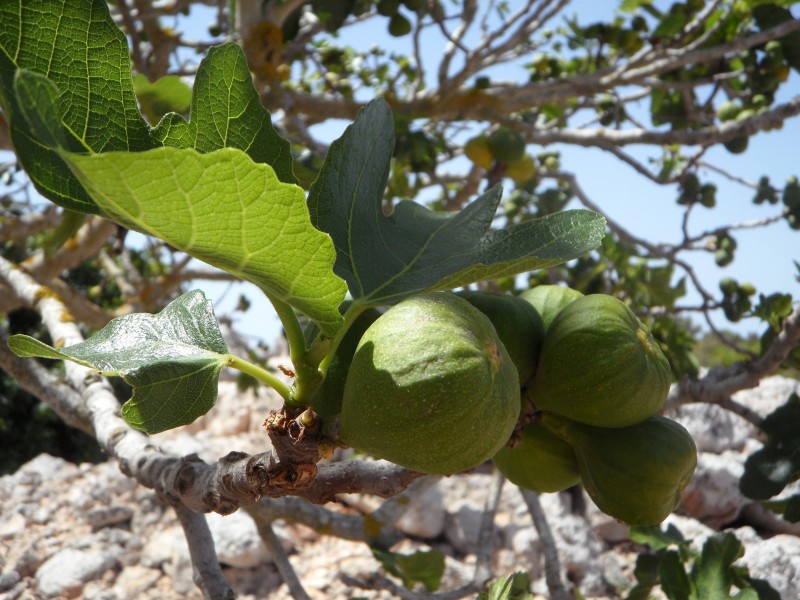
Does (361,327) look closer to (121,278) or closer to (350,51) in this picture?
(121,278)

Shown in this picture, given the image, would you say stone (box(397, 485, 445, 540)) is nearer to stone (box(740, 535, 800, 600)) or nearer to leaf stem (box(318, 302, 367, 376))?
stone (box(740, 535, 800, 600))

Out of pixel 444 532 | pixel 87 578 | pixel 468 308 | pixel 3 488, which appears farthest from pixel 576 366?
pixel 3 488

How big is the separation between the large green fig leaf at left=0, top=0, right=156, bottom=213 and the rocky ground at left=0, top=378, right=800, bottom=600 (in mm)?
2989

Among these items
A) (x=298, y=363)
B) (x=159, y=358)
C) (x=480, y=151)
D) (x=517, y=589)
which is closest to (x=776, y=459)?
(x=517, y=589)

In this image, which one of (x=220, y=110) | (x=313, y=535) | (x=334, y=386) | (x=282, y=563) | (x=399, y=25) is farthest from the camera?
(x=313, y=535)

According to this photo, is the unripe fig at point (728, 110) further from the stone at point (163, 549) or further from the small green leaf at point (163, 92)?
the stone at point (163, 549)

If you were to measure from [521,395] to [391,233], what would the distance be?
362mm

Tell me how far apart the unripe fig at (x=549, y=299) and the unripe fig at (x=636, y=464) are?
7.2 inches

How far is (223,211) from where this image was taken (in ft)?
2.39

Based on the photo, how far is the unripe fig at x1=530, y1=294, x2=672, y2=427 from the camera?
1078 mm

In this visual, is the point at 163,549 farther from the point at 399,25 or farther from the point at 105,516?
the point at 399,25

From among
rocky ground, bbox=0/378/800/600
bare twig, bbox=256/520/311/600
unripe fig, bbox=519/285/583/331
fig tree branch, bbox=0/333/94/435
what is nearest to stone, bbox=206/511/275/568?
rocky ground, bbox=0/378/800/600

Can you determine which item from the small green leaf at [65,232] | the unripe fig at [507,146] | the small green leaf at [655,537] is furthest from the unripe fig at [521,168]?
the small green leaf at [65,232]

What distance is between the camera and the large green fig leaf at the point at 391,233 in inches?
39.1
